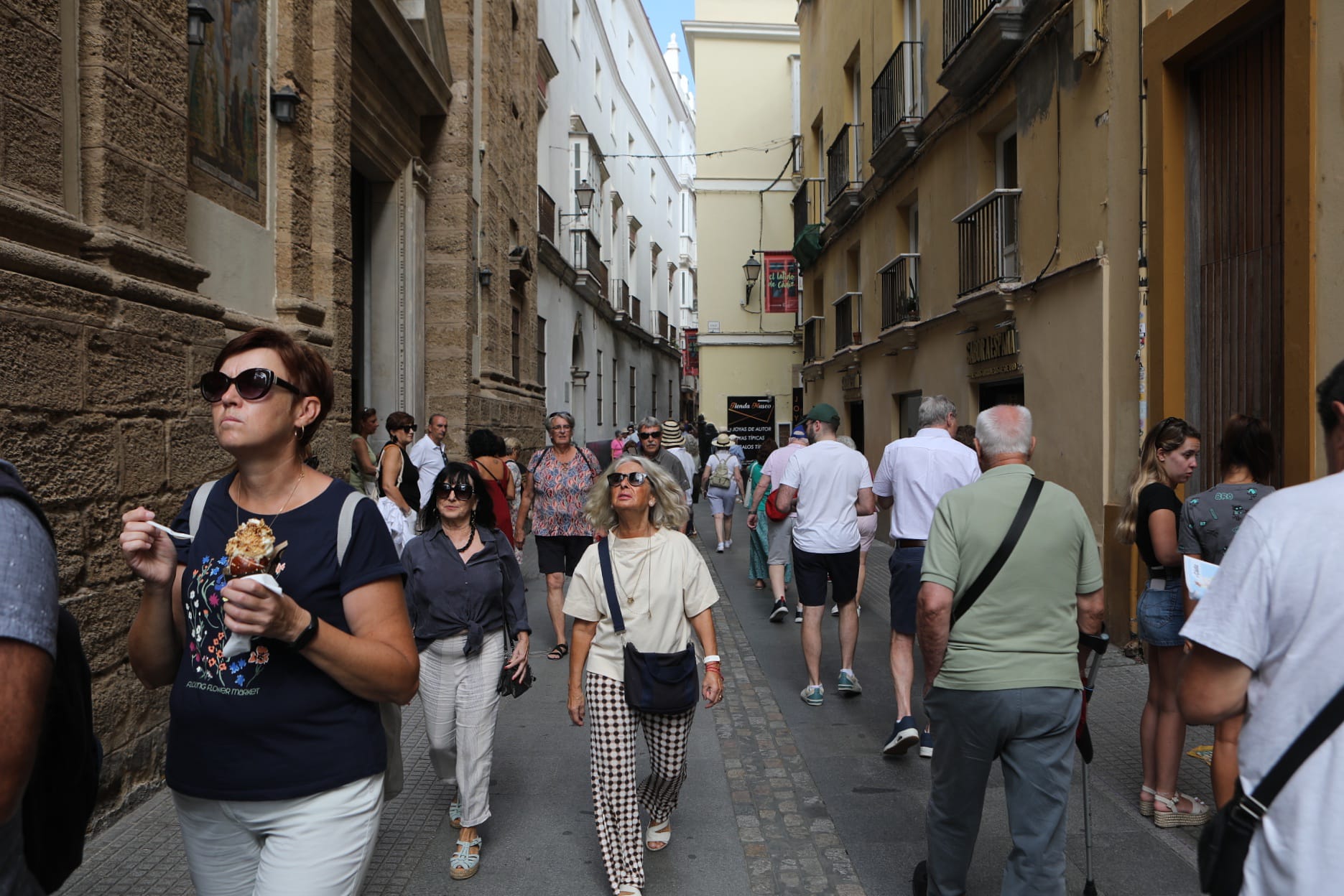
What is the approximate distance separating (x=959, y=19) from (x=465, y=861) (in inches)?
Answer: 419

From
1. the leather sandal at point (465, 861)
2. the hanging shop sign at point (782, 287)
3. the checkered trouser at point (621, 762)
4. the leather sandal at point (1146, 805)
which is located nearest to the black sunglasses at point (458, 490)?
the checkered trouser at point (621, 762)

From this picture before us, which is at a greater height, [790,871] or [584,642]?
[584,642]

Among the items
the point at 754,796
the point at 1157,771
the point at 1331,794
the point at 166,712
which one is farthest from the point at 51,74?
the point at 1157,771

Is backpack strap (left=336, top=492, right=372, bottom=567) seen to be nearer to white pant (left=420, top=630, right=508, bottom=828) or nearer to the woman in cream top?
the woman in cream top

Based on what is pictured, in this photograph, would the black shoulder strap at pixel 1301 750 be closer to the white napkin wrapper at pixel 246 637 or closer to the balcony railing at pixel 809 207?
the white napkin wrapper at pixel 246 637

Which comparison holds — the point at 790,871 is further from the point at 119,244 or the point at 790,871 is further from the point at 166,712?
the point at 119,244

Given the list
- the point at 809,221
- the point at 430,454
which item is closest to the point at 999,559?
the point at 430,454

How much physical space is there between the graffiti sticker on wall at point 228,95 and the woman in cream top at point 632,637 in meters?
3.80

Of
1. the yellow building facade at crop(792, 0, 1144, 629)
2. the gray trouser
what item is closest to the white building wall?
the yellow building facade at crop(792, 0, 1144, 629)

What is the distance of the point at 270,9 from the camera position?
289 inches

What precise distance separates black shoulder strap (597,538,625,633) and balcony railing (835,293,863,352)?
14.5 metres

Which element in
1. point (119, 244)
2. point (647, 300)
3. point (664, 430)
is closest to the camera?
point (119, 244)

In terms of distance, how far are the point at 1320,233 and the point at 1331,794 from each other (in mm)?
4979

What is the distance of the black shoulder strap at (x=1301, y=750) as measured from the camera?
5.92 feet
